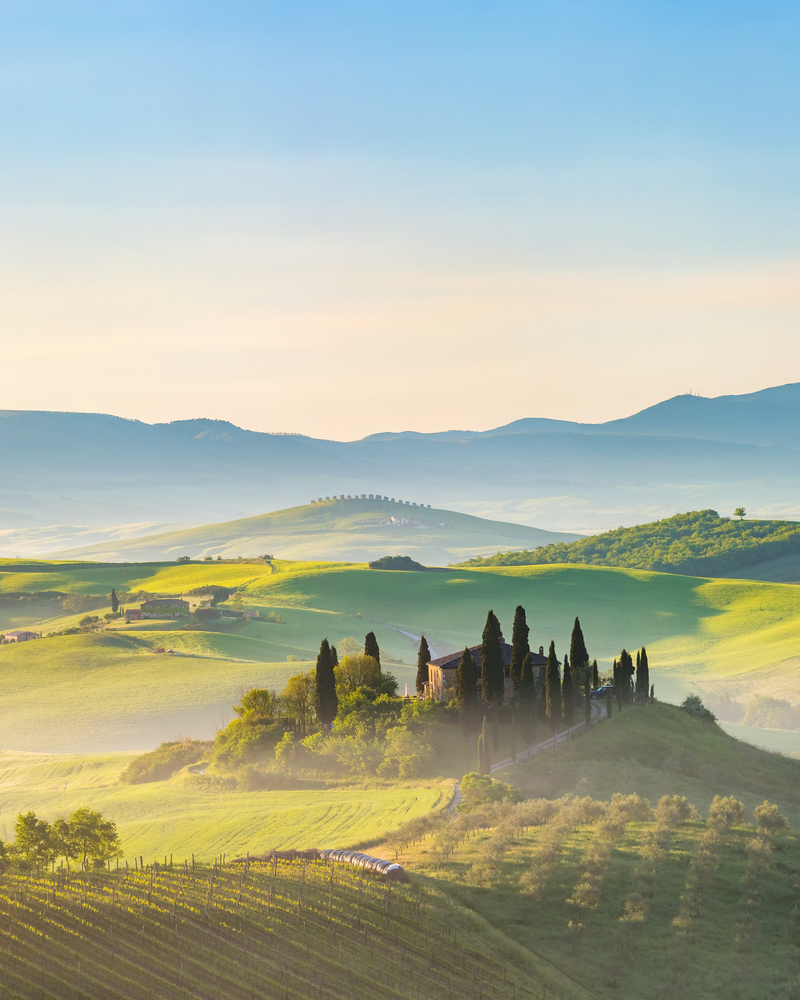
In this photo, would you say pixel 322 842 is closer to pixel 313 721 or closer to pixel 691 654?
pixel 313 721

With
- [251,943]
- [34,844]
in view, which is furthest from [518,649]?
[251,943]

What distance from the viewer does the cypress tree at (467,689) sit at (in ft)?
256

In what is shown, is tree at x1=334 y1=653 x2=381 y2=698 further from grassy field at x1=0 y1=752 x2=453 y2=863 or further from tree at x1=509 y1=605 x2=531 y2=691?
grassy field at x1=0 y1=752 x2=453 y2=863

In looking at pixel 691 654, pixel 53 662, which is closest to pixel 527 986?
pixel 53 662

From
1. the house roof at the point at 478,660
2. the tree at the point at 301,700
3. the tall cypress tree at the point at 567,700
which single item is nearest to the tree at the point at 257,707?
the tree at the point at 301,700

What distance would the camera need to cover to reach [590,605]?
190 m

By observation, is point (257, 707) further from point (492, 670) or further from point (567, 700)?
point (567, 700)

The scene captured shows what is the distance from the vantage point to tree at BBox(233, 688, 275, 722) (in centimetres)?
8612

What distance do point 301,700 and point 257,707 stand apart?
4115 millimetres

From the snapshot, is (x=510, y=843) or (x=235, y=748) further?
(x=235, y=748)

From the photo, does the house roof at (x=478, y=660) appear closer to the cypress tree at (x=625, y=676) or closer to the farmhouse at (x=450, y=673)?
the farmhouse at (x=450, y=673)

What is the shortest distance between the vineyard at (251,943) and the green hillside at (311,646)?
214ft

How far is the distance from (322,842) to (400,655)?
295 ft

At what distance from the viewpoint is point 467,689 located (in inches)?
3071
